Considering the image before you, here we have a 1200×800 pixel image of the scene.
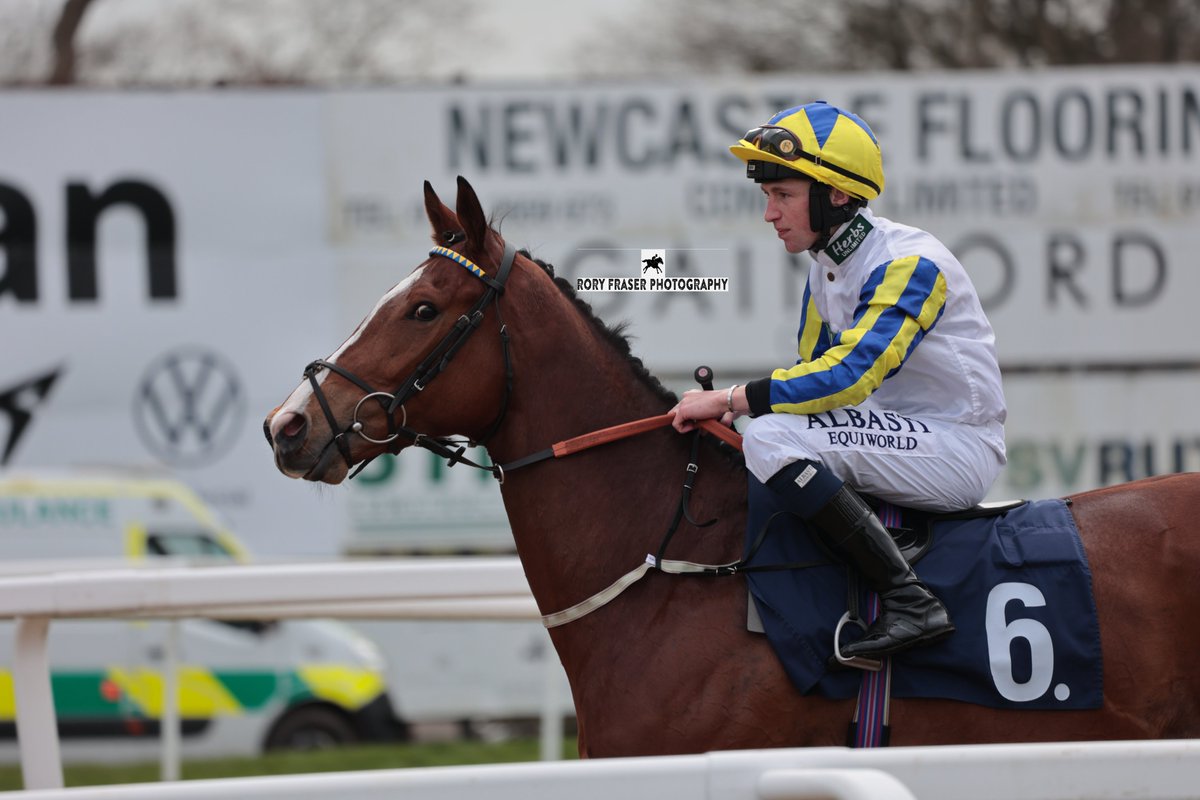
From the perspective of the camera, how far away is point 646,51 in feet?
64.8

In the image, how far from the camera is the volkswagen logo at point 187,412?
9.48 metres

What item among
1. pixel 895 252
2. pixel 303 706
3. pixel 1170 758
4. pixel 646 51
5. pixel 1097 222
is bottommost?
pixel 303 706

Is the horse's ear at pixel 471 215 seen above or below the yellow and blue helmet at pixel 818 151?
below

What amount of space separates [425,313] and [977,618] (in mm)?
1477

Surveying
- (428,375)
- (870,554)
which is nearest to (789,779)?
(870,554)

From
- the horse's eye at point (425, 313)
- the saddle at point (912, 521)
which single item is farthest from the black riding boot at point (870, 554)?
the horse's eye at point (425, 313)

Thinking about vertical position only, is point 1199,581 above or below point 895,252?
below

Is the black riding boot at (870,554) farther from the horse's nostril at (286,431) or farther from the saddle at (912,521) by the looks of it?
the horse's nostril at (286,431)

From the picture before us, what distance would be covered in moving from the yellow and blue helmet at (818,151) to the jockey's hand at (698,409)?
536mm

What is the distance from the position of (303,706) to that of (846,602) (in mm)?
6369

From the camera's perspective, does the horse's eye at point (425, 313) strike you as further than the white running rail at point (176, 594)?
No

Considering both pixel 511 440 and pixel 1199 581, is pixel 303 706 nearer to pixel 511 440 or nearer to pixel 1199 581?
pixel 511 440

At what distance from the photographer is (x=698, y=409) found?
3.41 metres

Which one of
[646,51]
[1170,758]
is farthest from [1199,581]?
[646,51]
